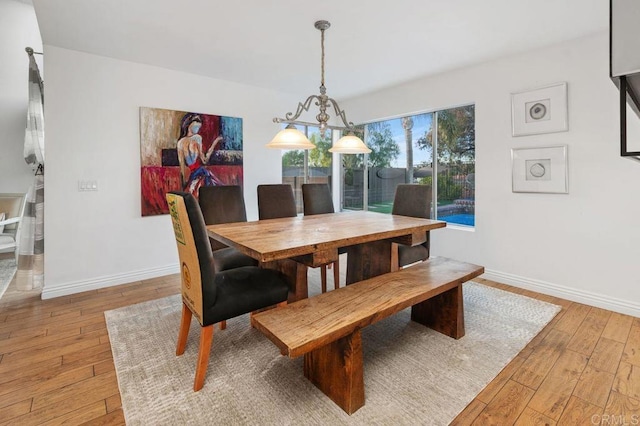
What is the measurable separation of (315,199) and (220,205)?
1.12m

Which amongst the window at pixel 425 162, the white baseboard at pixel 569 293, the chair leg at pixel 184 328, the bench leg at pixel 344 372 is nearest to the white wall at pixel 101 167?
the chair leg at pixel 184 328

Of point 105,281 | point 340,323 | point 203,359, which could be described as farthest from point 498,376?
point 105,281

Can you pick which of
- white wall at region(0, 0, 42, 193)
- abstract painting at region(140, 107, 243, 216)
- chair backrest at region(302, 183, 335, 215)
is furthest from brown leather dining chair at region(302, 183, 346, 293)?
white wall at region(0, 0, 42, 193)

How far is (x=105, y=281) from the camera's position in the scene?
3.41 m

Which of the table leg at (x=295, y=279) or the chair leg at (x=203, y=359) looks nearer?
the chair leg at (x=203, y=359)

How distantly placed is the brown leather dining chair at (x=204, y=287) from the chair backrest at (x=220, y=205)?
106 cm

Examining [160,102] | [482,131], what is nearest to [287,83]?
[160,102]

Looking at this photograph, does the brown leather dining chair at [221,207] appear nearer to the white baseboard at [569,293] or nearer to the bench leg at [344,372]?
the bench leg at [344,372]

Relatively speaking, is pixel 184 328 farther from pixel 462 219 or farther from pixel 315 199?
pixel 462 219

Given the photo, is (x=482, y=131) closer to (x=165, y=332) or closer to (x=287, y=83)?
(x=287, y=83)

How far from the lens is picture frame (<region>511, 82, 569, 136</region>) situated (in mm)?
2932

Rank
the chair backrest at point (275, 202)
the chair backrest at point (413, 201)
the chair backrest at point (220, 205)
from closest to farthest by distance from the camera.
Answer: the chair backrest at point (220, 205)
the chair backrest at point (413, 201)
the chair backrest at point (275, 202)

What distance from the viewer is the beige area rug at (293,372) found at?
1.57 meters

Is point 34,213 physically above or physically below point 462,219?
above
